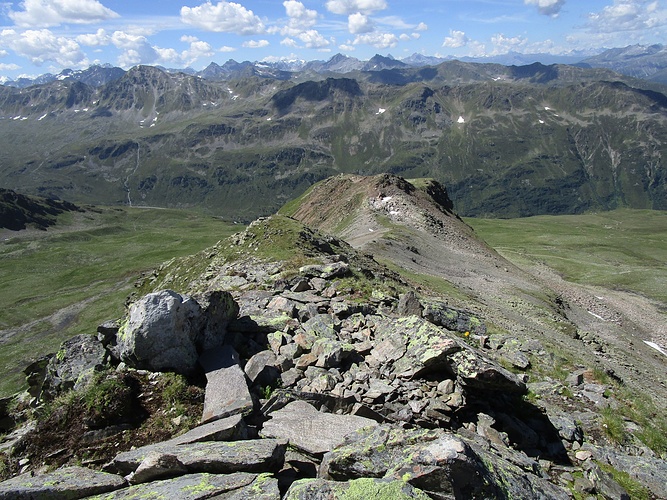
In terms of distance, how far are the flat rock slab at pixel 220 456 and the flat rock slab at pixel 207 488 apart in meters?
0.32

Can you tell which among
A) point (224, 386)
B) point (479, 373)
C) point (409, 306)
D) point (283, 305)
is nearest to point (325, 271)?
point (409, 306)

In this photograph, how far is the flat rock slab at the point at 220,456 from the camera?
1021cm

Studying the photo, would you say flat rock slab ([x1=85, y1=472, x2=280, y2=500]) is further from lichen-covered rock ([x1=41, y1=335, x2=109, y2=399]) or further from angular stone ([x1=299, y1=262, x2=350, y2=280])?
angular stone ([x1=299, y1=262, x2=350, y2=280])

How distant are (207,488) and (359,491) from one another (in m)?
3.35

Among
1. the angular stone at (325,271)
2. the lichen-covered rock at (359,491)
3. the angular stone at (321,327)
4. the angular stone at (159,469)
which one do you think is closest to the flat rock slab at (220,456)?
the angular stone at (159,469)

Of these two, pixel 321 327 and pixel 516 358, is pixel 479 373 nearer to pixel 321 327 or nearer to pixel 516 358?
pixel 321 327

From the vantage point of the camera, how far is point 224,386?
579 inches

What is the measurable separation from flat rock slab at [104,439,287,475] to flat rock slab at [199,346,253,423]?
81.2 inches

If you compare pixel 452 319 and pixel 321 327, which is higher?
pixel 321 327

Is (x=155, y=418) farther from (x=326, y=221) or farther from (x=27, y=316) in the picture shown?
(x=27, y=316)

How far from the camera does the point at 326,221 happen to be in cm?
10612

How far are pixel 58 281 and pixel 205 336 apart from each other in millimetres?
175360

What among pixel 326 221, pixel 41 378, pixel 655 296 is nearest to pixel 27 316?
pixel 326 221

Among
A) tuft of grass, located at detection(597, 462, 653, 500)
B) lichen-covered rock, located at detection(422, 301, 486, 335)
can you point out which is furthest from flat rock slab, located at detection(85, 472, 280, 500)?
lichen-covered rock, located at detection(422, 301, 486, 335)
